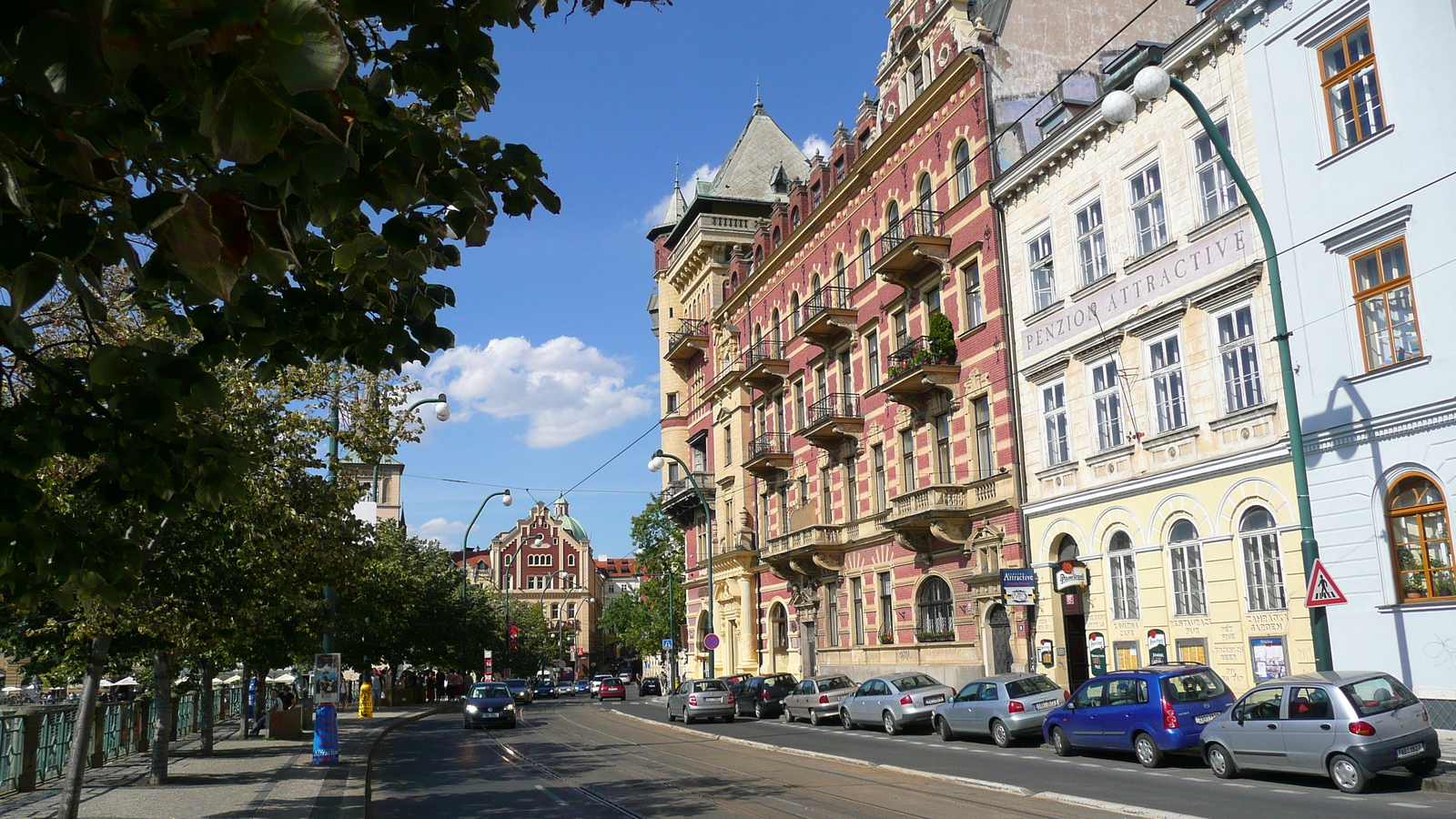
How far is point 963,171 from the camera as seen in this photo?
104 ft

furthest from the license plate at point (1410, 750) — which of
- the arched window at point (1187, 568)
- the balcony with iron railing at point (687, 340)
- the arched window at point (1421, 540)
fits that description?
the balcony with iron railing at point (687, 340)

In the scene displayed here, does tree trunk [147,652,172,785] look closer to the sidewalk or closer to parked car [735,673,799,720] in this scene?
the sidewalk

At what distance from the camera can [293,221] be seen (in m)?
3.74

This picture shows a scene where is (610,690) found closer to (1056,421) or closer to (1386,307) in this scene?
(1056,421)

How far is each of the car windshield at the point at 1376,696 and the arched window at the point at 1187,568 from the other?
27.2 ft

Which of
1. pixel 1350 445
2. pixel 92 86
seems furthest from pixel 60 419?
pixel 1350 445

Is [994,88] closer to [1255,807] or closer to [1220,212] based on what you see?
[1220,212]

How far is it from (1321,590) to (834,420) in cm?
2294

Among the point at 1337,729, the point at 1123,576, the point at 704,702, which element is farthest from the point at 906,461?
the point at 1337,729

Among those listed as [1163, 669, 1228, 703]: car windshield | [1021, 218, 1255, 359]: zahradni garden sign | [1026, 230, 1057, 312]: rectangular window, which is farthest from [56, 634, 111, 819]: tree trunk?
[1026, 230, 1057, 312]: rectangular window

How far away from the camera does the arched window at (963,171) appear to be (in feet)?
102

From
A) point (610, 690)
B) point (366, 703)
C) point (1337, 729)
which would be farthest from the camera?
point (610, 690)

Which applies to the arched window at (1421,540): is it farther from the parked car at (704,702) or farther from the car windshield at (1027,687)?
the parked car at (704,702)

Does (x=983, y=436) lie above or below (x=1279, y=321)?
above
